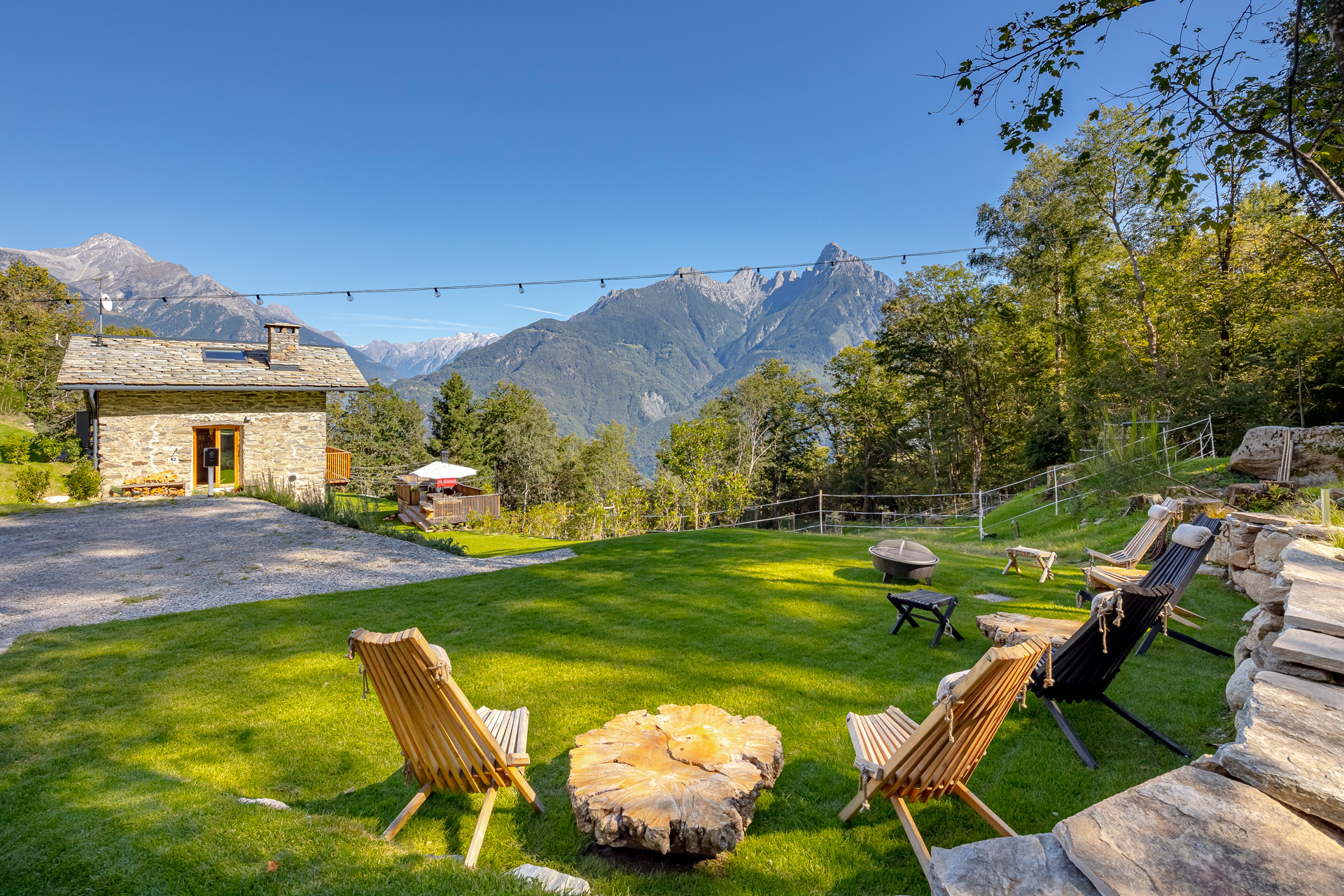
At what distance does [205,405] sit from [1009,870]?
20.0 m

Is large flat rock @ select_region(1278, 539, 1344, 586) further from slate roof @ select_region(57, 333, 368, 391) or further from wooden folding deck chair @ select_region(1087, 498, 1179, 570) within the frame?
slate roof @ select_region(57, 333, 368, 391)

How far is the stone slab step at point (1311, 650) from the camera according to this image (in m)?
2.18

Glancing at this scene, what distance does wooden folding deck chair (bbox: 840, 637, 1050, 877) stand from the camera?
2.12m

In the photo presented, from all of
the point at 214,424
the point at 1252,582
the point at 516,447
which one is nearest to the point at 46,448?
the point at 214,424

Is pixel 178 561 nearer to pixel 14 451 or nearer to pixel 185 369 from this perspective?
pixel 185 369

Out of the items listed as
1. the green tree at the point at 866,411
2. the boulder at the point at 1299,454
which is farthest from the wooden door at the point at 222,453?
the green tree at the point at 866,411

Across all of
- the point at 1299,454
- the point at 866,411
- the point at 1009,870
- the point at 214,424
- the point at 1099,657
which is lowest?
the point at 1099,657

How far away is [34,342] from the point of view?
2647 centimetres

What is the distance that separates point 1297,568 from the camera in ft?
11.5

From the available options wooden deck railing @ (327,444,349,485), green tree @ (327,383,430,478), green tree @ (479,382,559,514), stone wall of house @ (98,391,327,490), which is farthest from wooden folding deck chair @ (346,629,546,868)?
green tree @ (327,383,430,478)

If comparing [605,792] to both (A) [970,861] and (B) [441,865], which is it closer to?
(B) [441,865]

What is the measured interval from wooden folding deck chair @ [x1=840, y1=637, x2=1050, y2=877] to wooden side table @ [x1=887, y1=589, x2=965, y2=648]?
2492 mm

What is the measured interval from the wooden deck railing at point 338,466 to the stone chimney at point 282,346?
385 cm

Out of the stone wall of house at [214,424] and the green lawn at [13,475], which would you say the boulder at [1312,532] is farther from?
the stone wall of house at [214,424]
